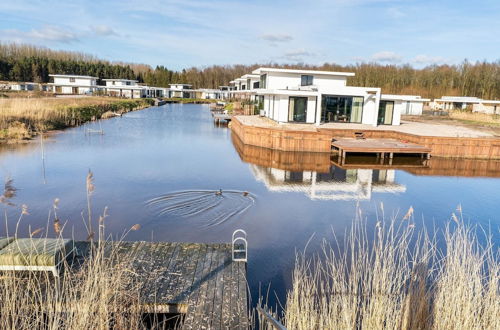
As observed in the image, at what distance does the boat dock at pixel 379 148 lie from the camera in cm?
1962

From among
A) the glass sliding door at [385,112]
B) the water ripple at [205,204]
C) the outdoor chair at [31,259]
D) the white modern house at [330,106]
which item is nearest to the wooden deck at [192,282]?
the outdoor chair at [31,259]

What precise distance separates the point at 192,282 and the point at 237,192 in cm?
736

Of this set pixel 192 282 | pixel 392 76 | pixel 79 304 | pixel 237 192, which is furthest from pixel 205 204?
pixel 392 76

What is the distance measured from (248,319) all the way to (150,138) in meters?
22.5

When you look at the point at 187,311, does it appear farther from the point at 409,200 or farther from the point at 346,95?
the point at 346,95

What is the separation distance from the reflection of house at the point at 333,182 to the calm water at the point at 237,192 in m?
0.05

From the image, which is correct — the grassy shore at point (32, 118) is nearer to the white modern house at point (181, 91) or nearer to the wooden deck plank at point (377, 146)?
the wooden deck plank at point (377, 146)

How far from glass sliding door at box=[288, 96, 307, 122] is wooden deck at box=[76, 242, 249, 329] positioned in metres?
20.5

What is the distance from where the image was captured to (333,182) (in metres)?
15.6

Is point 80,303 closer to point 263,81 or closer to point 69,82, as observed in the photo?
point 263,81

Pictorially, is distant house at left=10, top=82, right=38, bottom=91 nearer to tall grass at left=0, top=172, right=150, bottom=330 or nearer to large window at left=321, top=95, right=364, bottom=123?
large window at left=321, top=95, right=364, bottom=123

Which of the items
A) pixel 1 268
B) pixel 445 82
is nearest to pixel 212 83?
pixel 445 82

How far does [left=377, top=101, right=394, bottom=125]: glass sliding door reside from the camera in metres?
27.8

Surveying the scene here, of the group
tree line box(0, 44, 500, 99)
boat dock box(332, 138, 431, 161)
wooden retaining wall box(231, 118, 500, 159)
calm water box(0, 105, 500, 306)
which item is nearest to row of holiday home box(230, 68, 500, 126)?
boat dock box(332, 138, 431, 161)
